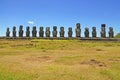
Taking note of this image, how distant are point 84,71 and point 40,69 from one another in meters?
2.57

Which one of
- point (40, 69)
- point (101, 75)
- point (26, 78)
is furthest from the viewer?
point (40, 69)

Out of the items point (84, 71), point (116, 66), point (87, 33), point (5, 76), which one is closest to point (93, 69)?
point (84, 71)

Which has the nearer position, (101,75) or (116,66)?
(101,75)

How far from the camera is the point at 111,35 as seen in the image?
57.0m

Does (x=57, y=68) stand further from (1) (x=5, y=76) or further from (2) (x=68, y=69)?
(1) (x=5, y=76)

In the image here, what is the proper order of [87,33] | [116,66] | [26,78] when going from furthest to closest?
[87,33] < [116,66] < [26,78]

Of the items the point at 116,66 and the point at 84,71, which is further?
the point at 116,66

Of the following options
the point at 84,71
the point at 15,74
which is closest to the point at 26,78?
the point at 15,74

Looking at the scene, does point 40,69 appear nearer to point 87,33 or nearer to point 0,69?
point 0,69

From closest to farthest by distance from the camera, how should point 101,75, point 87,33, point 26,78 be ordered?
1. point 26,78
2. point 101,75
3. point 87,33

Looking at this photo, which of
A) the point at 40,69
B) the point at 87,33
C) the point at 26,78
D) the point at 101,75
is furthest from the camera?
the point at 87,33

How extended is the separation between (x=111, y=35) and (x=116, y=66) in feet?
131

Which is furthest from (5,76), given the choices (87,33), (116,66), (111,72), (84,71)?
(87,33)

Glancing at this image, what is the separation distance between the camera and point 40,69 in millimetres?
16188
